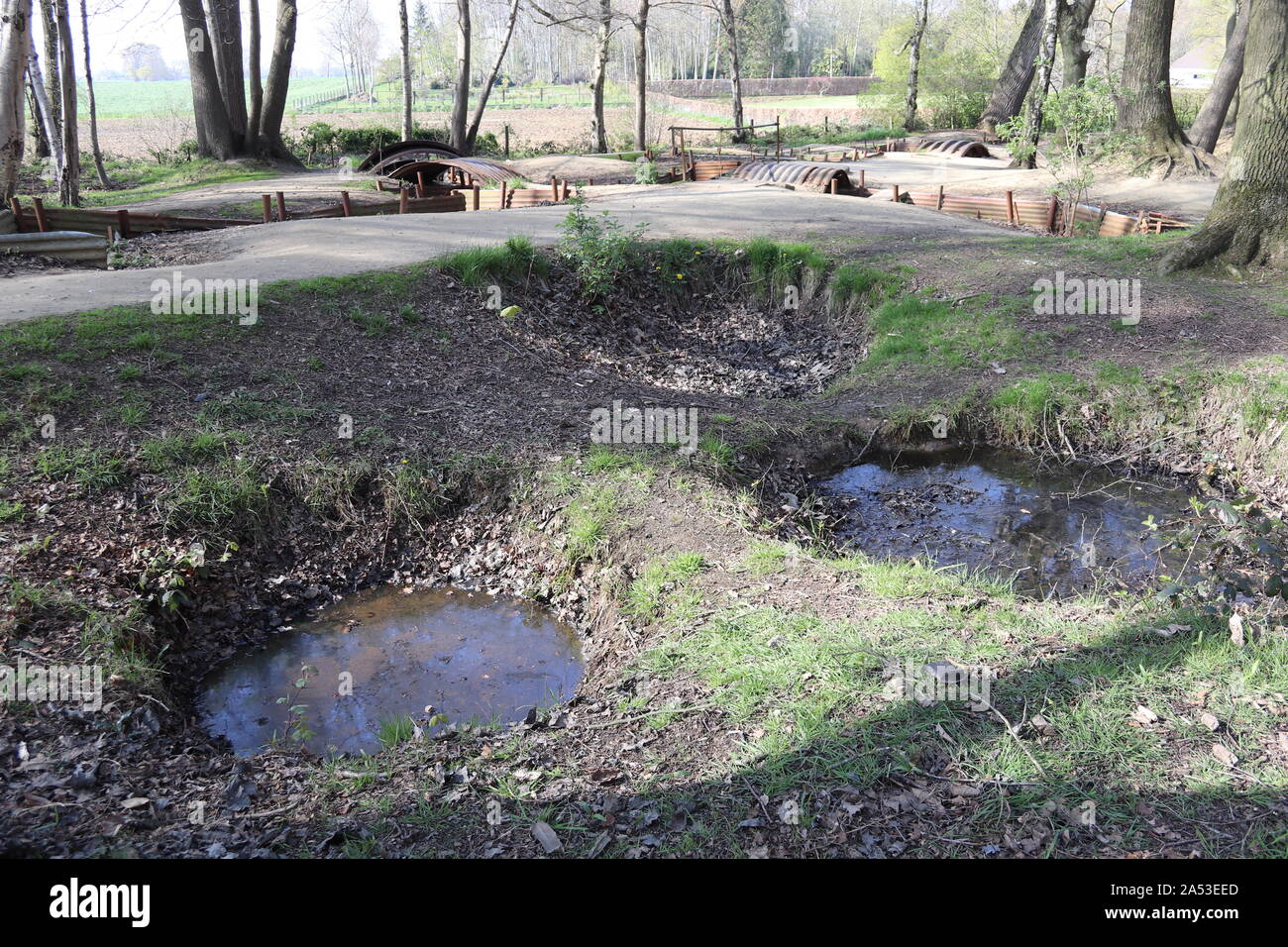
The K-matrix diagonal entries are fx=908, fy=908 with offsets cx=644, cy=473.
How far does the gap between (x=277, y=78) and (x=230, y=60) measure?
132cm

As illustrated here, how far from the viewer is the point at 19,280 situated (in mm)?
9656

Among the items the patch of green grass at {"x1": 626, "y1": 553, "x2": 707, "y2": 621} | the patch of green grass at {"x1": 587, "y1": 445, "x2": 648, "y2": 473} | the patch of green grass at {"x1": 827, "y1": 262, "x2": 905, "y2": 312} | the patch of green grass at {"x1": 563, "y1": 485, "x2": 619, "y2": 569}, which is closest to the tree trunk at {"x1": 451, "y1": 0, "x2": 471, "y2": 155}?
the patch of green grass at {"x1": 827, "y1": 262, "x2": 905, "y2": 312}

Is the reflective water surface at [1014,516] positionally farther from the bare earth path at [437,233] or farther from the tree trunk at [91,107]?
the tree trunk at [91,107]

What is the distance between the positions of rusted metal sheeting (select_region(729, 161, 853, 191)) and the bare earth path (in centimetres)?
104

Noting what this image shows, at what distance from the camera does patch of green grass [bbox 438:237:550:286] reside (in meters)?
10.5

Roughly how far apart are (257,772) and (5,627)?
1.84 m

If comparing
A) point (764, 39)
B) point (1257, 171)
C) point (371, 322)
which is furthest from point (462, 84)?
point (764, 39)

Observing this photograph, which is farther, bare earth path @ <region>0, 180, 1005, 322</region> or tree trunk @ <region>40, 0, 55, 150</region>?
tree trunk @ <region>40, 0, 55, 150</region>

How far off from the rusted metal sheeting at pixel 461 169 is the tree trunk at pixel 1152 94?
13090 millimetres

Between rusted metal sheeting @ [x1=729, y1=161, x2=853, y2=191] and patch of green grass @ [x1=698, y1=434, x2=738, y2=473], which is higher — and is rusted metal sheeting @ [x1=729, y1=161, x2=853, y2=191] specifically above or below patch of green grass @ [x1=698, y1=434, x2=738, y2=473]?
above

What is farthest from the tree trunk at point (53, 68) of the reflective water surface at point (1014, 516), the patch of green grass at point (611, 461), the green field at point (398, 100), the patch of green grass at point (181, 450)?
the green field at point (398, 100)

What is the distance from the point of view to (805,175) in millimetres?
19391

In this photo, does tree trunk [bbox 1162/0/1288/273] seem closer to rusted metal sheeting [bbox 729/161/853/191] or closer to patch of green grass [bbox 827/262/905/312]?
patch of green grass [bbox 827/262/905/312]

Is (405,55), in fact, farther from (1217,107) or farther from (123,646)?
(123,646)
